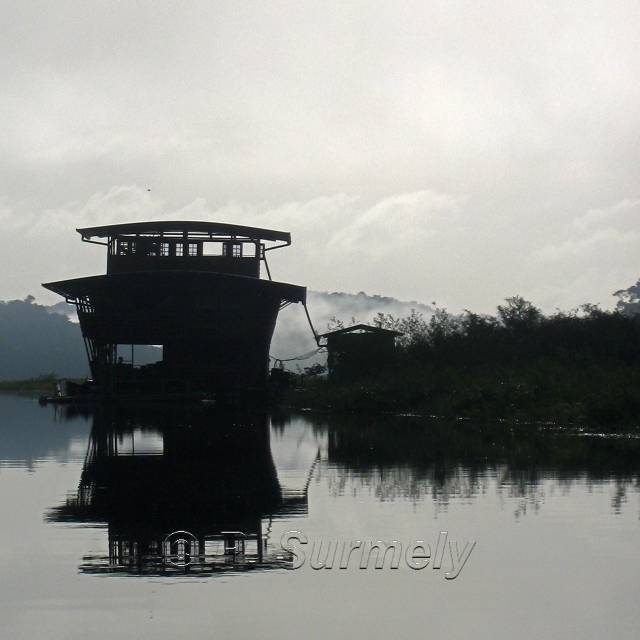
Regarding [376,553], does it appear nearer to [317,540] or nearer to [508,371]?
[317,540]

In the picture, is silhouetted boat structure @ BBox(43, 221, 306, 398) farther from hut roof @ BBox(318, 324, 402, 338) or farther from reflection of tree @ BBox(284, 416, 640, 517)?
reflection of tree @ BBox(284, 416, 640, 517)

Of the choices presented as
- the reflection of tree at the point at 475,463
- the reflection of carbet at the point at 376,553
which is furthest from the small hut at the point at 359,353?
the reflection of carbet at the point at 376,553

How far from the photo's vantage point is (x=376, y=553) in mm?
11109

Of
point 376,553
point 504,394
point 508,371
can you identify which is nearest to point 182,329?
point 508,371

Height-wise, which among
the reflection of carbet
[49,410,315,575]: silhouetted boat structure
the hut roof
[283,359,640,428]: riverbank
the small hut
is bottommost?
the reflection of carbet

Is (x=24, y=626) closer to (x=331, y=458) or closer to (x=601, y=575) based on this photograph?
(x=601, y=575)

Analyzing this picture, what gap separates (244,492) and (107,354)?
37.0m

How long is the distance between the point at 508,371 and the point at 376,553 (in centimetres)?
2958

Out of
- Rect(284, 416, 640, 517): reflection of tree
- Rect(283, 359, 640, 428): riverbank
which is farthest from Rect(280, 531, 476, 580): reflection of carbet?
Rect(283, 359, 640, 428): riverbank

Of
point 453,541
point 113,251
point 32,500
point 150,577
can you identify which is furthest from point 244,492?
point 113,251

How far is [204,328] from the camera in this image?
52125 mm

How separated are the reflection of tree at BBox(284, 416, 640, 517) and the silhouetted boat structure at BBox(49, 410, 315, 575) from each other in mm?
1245

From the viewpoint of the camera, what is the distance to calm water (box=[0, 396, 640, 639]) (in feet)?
27.7

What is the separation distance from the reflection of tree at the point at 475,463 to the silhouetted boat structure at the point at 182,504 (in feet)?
4.08
